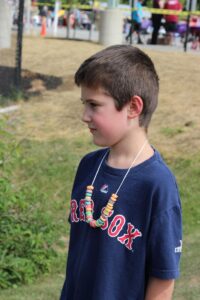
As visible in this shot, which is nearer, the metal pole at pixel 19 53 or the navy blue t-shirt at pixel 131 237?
the navy blue t-shirt at pixel 131 237

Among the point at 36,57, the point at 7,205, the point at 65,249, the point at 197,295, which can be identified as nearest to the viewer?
the point at 197,295

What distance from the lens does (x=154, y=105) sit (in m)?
2.67

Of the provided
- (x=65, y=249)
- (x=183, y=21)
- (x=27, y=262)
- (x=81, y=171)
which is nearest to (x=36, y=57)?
(x=65, y=249)

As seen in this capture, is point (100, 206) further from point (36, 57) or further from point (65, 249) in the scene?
point (36, 57)

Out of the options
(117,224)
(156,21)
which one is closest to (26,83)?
(156,21)

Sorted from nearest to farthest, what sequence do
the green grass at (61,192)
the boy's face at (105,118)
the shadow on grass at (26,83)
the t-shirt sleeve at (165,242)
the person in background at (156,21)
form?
the t-shirt sleeve at (165,242), the boy's face at (105,118), the green grass at (61,192), the shadow on grass at (26,83), the person in background at (156,21)

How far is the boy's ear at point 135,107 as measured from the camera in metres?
2.59

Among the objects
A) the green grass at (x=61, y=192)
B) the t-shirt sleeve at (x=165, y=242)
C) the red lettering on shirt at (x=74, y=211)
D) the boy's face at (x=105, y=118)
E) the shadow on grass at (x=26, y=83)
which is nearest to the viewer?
the t-shirt sleeve at (x=165, y=242)

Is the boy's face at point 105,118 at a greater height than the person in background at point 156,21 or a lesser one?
greater

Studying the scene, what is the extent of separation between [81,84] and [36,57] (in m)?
12.4

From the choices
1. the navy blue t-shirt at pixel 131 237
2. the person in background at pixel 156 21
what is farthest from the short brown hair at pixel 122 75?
the person in background at pixel 156 21

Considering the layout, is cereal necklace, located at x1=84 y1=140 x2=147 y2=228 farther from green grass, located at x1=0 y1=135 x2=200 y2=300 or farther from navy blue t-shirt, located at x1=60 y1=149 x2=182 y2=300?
green grass, located at x1=0 y1=135 x2=200 y2=300

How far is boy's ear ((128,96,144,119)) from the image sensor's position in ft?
8.50

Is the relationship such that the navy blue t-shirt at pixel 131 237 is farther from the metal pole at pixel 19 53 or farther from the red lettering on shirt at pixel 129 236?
A: the metal pole at pixel 19 53
